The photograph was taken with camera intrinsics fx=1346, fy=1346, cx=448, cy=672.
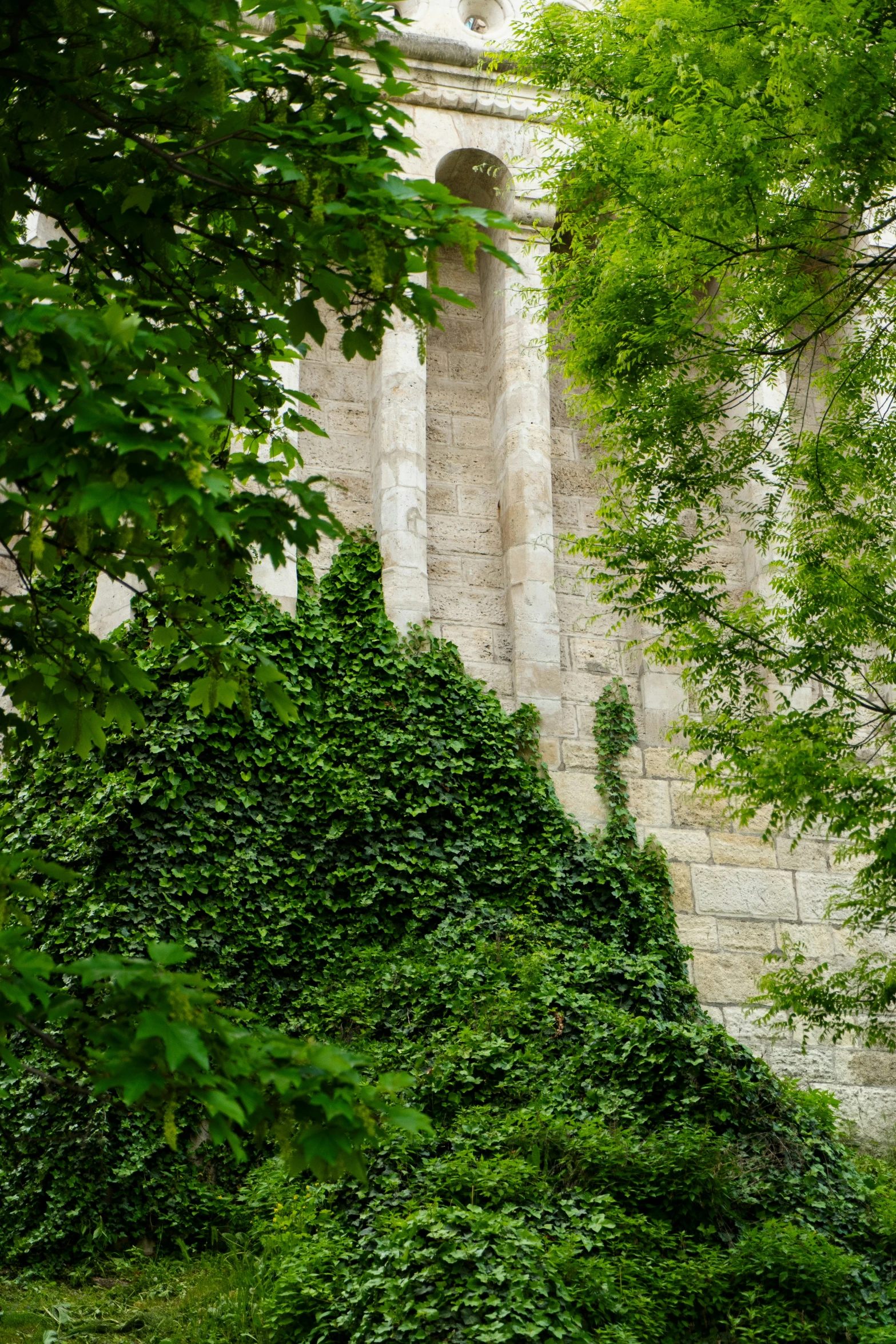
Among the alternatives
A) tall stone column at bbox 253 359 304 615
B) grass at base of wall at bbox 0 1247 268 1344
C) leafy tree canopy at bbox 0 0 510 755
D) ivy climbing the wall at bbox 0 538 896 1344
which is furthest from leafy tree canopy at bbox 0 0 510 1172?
tall stone column at bbox 253 359 304 615

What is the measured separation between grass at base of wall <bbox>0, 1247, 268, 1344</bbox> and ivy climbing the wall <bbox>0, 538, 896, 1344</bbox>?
6.8 inches

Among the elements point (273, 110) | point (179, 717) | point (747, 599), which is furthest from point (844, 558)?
point (273, 110)

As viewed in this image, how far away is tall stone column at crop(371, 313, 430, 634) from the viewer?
31.5ft

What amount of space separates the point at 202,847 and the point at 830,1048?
4.62 meters

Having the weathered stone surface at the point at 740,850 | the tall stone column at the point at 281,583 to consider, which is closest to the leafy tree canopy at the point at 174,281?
the tall stone column at the point at 281,583

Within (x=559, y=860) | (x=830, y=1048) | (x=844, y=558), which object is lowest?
(x=830, y=1048)

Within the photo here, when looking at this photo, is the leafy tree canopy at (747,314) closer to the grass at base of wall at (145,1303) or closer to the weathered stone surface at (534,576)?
the weathered stone surface at (534,576)

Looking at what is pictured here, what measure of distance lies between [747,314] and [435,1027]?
4.11m

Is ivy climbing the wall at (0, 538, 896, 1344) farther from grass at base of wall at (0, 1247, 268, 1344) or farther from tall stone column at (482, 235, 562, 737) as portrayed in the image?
tall stone column at (482, 235, 562, 737)

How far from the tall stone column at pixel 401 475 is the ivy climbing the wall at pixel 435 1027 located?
250mm

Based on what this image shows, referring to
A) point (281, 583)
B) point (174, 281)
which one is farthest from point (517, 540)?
point (174, 281)

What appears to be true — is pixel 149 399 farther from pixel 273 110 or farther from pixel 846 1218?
pixel 846 1218

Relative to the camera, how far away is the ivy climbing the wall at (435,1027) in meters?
5.29

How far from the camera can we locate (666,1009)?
7.84 metres
